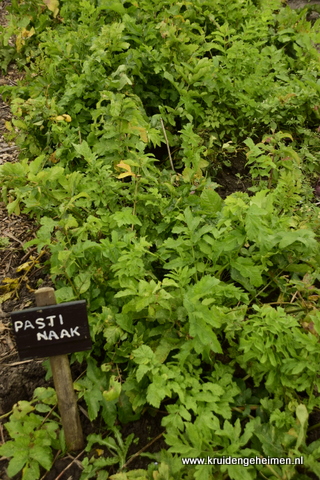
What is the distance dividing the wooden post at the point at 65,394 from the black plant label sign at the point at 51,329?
0.06 m

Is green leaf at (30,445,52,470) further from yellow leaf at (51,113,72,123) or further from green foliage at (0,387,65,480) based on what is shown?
yellow leaf at (51,113,72,123)

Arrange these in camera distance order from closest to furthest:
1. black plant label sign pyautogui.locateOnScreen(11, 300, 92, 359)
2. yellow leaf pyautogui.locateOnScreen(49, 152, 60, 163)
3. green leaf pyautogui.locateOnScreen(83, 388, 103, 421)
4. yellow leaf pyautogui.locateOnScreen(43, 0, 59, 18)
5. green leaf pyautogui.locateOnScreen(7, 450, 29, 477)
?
black plant label sign pyautogui.locateOnScreen(11, 300, 92, 359) < green leaf pyautogui.locateOnScreen(7, 450, 29, 477) < green leaf pyautogui.locateOnScreen(83, 388, 103, 421) < yellow leaf pyautogui.locateOnScreen(49, 152, 60, 163) < yellow leaf pyautogui.locateOnScreen(43, 0, 59, 18)

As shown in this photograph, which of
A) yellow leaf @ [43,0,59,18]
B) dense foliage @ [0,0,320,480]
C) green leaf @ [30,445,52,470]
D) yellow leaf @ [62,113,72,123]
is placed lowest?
green leaf @ [30,445,52,470]

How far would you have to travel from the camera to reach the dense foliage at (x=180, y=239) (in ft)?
6.47

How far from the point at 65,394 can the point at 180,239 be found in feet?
3.30

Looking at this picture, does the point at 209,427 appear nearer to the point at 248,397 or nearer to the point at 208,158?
the point at 248,397

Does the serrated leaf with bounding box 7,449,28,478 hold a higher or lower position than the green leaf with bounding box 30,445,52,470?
higher

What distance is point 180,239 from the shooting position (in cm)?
243

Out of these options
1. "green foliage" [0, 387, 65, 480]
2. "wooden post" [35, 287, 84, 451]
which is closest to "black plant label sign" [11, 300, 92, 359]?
"wooden post" [35, 287, 84, 451]

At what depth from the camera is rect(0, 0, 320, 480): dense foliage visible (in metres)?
1.97

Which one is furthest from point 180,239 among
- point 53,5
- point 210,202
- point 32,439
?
point 53,5

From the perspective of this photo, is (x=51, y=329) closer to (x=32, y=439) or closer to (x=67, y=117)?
Result: (x=32, y=439)

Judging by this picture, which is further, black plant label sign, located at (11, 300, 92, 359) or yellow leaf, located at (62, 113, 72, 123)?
yellow leaf, located at (62, 113, 72, 123)

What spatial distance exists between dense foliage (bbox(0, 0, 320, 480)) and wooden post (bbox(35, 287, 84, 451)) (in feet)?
0.27
